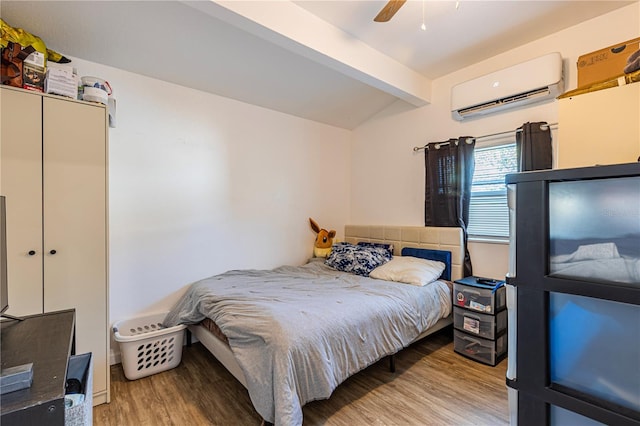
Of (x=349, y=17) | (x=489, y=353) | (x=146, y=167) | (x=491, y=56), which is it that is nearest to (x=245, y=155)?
(x=146, y=167)

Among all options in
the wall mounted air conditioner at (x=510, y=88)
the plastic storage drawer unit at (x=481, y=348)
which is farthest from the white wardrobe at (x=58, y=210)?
the wall mounted air conditioner at (x=510, y=88)

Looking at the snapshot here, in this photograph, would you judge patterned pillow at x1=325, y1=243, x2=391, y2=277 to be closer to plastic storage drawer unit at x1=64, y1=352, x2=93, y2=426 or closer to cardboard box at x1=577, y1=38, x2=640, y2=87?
cardboard box at x1=577, y1=38, x2=640, y2=87

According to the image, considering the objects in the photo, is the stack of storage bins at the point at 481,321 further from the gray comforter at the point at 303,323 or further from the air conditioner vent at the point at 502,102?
the air conditioner vent at the point at 502,102

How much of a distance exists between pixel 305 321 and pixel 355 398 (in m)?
0.74

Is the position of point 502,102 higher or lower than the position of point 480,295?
higher

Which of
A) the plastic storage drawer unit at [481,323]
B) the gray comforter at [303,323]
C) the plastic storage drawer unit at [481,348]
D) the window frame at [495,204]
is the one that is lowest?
the plastic storage drawer unit at [481,348]

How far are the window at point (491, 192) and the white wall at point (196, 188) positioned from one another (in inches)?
74.7

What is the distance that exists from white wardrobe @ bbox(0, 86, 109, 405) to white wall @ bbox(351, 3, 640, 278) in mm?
2972

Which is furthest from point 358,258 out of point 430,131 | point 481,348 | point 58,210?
point 58,210

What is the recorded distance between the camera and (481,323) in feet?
8.12

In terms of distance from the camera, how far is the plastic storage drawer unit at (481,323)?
2.41m

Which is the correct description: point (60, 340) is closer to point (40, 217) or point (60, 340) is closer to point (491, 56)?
point (40, 217)

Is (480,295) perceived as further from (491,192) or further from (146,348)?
(146,348)

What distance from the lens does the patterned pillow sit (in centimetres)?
311
